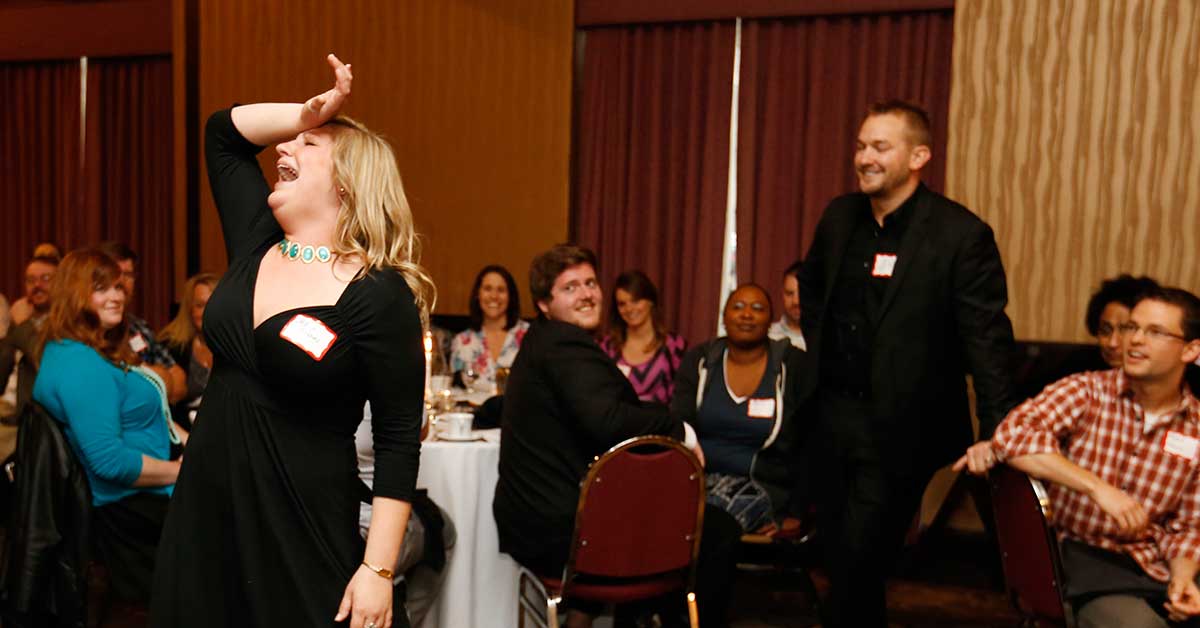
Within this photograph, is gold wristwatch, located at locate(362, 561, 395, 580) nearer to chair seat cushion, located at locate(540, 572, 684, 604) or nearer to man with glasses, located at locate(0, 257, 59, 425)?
chair seat cushion, located at locate(540, 572, 684, 604)

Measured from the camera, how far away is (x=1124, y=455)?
270 cm

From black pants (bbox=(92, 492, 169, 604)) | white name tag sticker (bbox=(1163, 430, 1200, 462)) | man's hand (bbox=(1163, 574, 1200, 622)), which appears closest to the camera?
man's hand (bbox=(1163, 574, 1200, 622))

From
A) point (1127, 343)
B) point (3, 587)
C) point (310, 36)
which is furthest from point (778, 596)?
point (310, 36)

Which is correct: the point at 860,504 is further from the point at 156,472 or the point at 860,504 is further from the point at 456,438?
the point at 156,472

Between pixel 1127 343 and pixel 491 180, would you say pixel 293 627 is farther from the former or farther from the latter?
pixel 491 180

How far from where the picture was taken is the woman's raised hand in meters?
1.52

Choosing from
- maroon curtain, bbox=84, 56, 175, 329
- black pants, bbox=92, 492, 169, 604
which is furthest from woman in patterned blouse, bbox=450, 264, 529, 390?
maroon curtain, bbox=84, 56, 175, 329

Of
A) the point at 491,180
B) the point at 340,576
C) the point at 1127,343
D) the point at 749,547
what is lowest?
the point at 749,547

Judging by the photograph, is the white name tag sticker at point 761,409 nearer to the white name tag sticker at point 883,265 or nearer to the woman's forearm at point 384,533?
the white name tag sticker at point 883,265

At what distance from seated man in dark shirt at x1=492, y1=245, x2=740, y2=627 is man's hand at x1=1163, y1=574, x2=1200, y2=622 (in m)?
1.35

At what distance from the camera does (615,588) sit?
2920mm

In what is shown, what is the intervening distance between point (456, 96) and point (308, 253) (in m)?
4.90

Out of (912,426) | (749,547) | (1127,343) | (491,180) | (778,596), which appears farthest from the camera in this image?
(491,180)

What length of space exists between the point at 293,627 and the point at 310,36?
18.9ft
